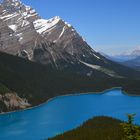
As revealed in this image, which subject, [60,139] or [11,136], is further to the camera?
[11,136]

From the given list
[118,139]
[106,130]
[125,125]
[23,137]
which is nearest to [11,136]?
[23,137]

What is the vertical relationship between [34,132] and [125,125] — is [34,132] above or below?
below

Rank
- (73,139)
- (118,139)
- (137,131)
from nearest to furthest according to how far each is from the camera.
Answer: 1. (137,131)
2. (118,139)
3. (73,139)

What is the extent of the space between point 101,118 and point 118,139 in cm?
5863

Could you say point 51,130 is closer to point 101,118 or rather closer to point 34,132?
point 34,132

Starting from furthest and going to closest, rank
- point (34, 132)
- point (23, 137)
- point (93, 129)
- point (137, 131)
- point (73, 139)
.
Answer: point (34, 132) → point (23, 137) → point (93, 129) → point (73, 139) → point (137, 131)

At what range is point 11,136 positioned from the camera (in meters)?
190

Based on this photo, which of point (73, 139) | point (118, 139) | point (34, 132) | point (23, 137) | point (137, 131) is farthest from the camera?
point (34, 132)

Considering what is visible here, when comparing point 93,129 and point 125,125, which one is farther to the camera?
point 93,129

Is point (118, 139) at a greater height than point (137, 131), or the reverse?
point (137, 131)

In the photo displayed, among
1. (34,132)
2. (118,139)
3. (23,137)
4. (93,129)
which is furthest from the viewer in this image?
(34,132)

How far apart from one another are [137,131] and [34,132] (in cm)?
17387

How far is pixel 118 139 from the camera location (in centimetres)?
13275

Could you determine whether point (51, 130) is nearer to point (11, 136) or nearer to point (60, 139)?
point (11, 136)
